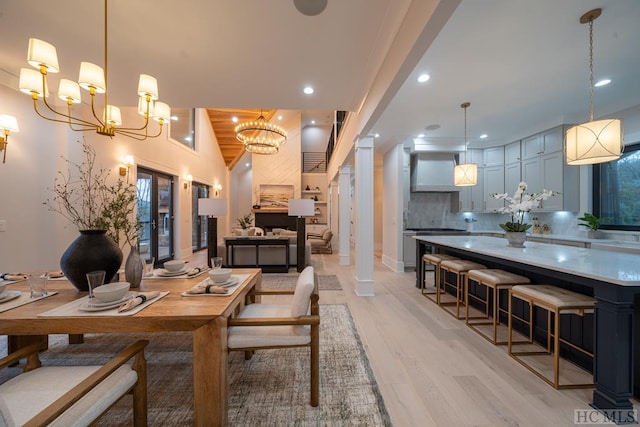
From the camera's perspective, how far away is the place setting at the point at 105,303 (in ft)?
4.49

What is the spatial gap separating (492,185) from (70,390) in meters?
6.79

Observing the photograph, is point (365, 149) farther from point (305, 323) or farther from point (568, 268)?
point (305, 323)

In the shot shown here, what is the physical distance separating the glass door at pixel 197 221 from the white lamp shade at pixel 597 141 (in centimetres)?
835

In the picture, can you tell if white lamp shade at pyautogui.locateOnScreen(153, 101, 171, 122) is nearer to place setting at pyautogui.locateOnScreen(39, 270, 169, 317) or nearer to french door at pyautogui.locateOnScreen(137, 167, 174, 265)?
place setting at pyautogui.locateOnScreen(39, 270, 169, 317)

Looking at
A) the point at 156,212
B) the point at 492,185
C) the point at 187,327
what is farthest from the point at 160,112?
the point at 492,185

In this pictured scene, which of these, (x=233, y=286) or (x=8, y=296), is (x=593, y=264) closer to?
(x=233, y=286)

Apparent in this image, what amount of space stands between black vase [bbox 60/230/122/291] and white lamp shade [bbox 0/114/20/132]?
2568 mm

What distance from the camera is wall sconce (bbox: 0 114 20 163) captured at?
2.97 meters

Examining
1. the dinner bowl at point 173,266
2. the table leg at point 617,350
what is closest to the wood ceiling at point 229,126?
the dinner bowl at point 173,266

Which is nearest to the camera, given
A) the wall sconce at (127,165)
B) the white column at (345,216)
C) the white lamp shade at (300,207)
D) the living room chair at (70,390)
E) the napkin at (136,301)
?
the living room chair at (70,390)

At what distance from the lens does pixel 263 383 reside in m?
1.91

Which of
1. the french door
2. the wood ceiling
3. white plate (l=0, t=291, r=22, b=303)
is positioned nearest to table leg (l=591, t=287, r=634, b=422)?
white plate (l=0, t=291, r=22, b=303)

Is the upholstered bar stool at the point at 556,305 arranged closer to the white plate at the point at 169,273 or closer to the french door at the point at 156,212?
the white plate at the point at 169,273

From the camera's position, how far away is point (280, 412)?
1.63 m
